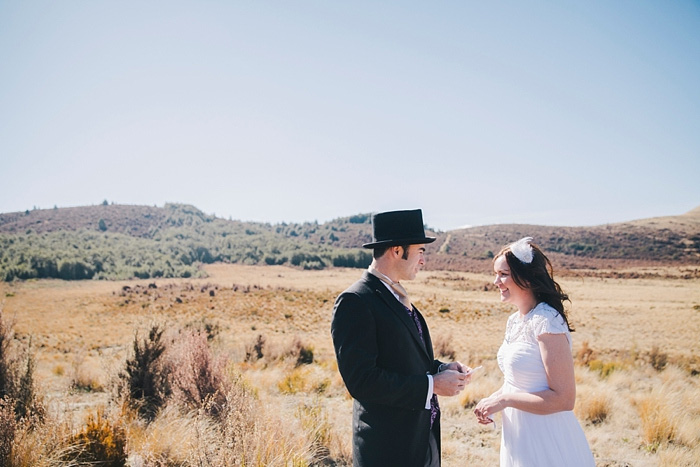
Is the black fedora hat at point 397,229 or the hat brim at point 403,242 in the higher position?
the black fedora hat at point 397,229

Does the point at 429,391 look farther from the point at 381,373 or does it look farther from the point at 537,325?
the point at 537,325

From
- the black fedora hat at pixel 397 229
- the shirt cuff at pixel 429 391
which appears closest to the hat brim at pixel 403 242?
the black fedora hat at pixel 397 229

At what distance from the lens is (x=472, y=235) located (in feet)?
358

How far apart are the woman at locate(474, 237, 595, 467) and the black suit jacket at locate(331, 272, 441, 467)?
0.55m

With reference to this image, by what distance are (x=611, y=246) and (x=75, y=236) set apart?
140 meters

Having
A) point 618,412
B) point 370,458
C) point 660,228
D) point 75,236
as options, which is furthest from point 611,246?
point 75,236

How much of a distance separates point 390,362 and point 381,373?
0.66ft

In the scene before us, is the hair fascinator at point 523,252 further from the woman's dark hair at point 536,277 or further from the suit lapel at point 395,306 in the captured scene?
the suit lapel at point 395,306

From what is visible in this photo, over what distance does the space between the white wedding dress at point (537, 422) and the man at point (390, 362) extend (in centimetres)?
37

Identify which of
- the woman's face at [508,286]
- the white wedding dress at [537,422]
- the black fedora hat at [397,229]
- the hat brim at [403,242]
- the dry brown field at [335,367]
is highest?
the black fedora hat at [397,229]

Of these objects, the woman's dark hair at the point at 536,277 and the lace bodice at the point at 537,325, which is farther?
the woman's dark hair at the point at 536,277

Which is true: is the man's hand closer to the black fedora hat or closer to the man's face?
the man's face

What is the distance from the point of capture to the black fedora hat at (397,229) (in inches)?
90.0

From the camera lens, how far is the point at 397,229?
234 centimetres
